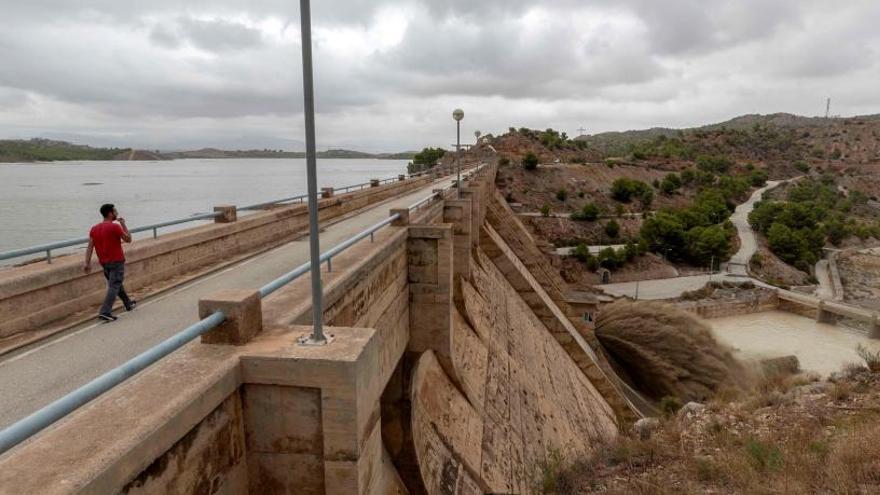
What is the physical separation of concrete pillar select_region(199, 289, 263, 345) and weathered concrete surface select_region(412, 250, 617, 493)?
20.4 feet

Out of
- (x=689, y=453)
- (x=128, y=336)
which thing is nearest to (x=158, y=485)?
(x=128, y=336)

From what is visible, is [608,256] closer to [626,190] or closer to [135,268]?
[626,190]

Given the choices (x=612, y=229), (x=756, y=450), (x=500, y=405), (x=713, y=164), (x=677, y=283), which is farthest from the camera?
(x=713, y=164)

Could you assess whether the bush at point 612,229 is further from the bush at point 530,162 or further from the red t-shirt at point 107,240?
the red t-shirt at point 107,240

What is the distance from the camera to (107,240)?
6.11 metres

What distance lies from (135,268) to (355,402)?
5.61m

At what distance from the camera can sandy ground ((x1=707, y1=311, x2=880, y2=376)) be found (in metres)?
33.5

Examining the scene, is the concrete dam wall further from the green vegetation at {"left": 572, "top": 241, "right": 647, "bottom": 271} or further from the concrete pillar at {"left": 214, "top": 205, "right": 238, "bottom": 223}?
the green vegetation at {"left": 572, "top": 241, "right": 647, "bottom": 271}

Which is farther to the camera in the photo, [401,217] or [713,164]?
[713,164]

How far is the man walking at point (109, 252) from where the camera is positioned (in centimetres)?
607

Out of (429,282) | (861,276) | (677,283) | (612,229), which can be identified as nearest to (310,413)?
(429,282)

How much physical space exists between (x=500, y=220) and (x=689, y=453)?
22077 mm

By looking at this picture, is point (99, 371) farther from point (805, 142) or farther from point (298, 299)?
point (805, 142)

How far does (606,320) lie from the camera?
94.6ft
